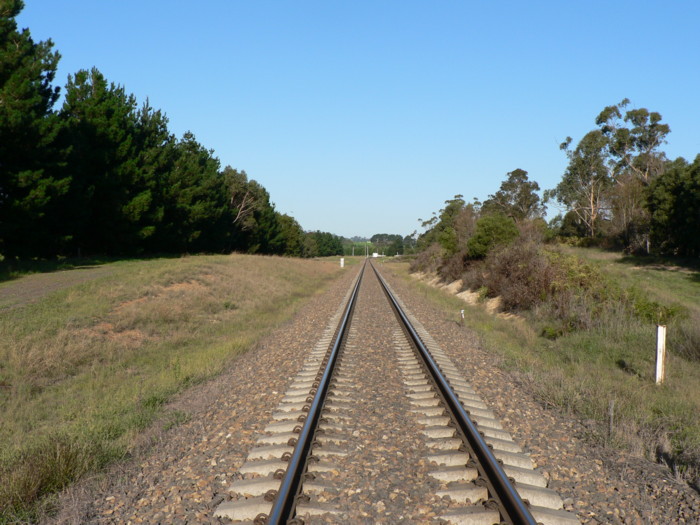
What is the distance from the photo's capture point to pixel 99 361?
401 inches

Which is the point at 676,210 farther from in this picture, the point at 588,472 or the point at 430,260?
the point at 588,472

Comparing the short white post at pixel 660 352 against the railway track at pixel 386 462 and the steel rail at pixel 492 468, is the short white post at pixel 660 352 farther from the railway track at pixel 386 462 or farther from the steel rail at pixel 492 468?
the steel rail at pixel 492 468

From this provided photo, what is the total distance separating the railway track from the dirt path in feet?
35.7

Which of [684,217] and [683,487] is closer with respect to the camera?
[683,487]

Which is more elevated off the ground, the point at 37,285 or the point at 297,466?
the point at 37,285

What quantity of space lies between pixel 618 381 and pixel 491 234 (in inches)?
695

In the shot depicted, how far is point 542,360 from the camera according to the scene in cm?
974

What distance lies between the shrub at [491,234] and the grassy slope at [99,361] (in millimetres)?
11852

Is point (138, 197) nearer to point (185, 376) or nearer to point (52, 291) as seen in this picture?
point (52, 291)

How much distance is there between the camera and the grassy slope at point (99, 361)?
15.1 ft

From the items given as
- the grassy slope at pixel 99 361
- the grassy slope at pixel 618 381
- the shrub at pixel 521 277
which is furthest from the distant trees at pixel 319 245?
the grassy slope at pixel 618 381

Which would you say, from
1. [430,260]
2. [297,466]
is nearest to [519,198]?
[430,260]

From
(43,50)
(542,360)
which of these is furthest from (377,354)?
(43,50)

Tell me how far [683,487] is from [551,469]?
3.65 feet
